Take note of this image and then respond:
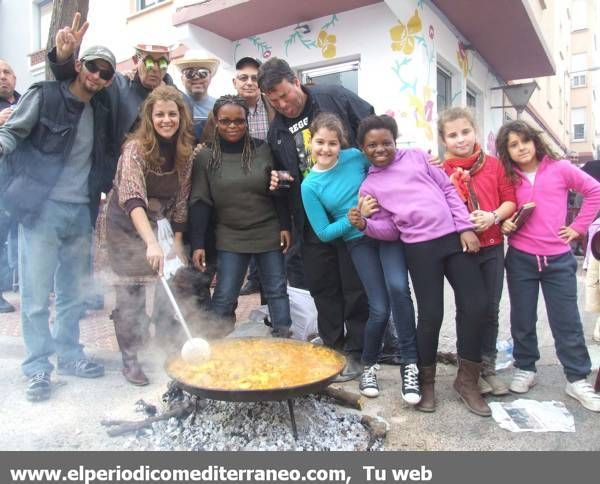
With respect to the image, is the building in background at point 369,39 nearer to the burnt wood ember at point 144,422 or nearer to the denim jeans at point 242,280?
the denim jeans at point 242,280

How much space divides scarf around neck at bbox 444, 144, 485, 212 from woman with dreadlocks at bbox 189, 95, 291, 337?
47.7 inches

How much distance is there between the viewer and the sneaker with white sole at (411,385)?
118 inches

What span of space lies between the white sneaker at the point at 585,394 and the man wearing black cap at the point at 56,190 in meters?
3.34

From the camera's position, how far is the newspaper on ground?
275 centimetres

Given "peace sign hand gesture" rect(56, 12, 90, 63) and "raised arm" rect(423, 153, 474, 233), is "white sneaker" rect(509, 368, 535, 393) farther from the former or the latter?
"peace sign hand gesture" rect(56, 12, 90, 63)

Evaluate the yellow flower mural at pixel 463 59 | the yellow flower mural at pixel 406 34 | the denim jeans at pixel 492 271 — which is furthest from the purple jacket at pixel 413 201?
the yellow flower mural at pixel 463 59

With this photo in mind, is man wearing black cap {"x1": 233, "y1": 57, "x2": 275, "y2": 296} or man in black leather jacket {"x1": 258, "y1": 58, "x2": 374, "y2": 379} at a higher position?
man wearing black cap {"x1": 233, "y1": 57, "x2": 275, "y2": 296}

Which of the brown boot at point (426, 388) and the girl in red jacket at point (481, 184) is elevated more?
the girl in red jacket at point (481, 184)

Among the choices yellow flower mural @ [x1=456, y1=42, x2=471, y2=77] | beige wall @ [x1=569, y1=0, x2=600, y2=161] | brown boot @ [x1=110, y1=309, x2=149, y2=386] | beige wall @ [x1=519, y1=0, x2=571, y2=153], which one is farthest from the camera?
beige wall @ [x1=569, y1=0, x2=600, y2=161]

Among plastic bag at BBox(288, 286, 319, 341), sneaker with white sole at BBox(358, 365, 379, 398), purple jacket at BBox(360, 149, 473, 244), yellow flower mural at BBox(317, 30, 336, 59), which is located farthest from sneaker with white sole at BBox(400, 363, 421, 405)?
yellow flower mural at BBox(317, 30, 336, 59)

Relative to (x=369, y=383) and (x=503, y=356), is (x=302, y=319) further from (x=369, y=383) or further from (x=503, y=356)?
(x=503, y=356)

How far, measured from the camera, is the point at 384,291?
323cm

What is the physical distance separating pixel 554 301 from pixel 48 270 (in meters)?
3.37

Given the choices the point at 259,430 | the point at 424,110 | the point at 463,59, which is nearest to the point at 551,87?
the point at 463,59
